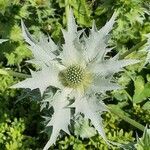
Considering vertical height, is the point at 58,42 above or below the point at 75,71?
above

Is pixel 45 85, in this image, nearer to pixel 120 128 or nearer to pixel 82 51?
pixel 82 51

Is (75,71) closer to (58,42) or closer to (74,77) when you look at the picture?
(74,77)

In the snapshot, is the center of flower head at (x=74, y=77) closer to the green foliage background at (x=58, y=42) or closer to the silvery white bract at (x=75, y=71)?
the silvery white bract at (x=75, y=71)

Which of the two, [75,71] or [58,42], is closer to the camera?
[75,71]

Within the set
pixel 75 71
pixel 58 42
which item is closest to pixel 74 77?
pixel 75 71

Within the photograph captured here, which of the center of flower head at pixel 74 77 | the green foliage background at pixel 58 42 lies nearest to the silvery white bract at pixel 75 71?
the center of flower head at pixel 74 77
